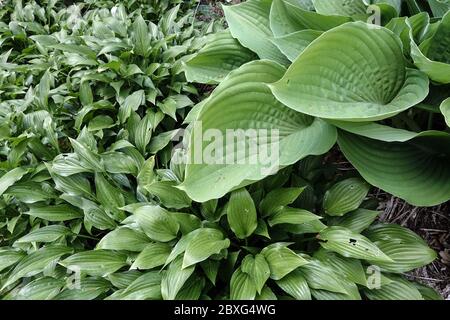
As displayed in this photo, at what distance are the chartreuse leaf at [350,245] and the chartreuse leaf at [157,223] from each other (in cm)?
59

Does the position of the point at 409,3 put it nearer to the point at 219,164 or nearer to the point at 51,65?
the point at 219,164

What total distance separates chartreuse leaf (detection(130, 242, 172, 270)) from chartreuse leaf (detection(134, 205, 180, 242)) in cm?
3

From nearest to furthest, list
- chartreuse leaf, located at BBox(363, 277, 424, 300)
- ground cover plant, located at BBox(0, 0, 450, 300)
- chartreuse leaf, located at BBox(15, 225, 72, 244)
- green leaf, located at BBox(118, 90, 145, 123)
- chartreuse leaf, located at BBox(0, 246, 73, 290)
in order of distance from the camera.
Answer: ground cover plant, located at BBox(0, 0, 450, 300) → chartreuse leaf, located at BBox(363, 277, 424, 300) → chartreuse leaf, located at BBox(0, 246, 73, 290) → chartreuse leaf, located at BBox(15, 225, 72, 244) → green leaf, located at BBox(118, 90, 145, 123)

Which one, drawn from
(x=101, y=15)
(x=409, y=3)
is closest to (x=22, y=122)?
(x=101, y=15)

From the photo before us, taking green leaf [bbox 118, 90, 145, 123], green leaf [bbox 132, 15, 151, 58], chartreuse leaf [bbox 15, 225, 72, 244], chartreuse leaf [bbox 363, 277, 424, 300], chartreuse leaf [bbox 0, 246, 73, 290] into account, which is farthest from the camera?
green leaf [bbox 132, 15, 151, 58]

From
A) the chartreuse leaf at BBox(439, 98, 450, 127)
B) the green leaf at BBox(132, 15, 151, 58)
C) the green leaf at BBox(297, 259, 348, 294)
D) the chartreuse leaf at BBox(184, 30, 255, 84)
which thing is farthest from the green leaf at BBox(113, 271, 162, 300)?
the green leaf at BBox(132, 15, 151, 58)

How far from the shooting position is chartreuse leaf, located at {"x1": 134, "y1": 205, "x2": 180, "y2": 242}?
66.1 inches

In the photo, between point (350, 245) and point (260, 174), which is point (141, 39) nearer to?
point (260, 174)

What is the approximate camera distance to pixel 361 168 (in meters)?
1.55

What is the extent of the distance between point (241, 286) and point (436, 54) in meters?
1.16

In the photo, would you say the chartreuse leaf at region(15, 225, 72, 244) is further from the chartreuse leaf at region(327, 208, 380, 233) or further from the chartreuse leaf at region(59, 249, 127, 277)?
the chartreuse leaf at region(327, 208, 380, 233)

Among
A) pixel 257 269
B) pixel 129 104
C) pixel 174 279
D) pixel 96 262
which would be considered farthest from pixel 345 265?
pixel 129 104

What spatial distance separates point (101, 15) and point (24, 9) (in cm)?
76

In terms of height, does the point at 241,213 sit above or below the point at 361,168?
below
